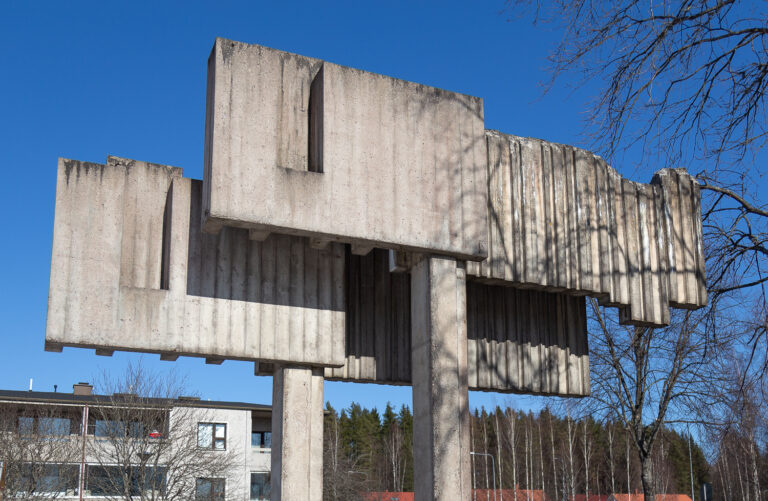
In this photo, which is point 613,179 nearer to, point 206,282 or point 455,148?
point 455,148

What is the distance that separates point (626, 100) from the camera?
348 inches

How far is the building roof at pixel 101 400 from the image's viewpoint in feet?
137

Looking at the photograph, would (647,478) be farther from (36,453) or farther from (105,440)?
(105,440)

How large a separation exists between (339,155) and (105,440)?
4241cm

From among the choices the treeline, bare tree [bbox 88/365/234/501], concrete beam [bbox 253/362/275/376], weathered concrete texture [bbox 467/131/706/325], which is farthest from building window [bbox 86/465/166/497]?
weathered concrete texture [bbox 467/131/706/325]

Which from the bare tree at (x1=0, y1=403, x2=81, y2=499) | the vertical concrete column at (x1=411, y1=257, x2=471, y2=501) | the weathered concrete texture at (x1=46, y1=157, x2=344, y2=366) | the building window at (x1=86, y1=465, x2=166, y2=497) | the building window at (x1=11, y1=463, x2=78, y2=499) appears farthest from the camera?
the building window at (x1=86, y1=465, x2=166, y2=497)

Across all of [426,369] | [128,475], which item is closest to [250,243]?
[426,369]

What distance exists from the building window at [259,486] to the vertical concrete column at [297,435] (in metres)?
44.2

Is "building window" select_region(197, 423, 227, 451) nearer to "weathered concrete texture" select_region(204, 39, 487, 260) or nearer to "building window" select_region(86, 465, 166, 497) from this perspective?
"building window" select_region(86, 465, 166, 497)

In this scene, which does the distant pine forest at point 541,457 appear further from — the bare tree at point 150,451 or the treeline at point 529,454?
the bare tree at point 150,451

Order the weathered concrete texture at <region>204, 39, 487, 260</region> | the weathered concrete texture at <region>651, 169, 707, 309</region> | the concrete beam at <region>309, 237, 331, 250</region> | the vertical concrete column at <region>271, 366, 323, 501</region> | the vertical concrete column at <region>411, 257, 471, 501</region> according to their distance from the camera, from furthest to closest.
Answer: the weathered concrete texture at <region>651, 169, 707, 309</region>
the vertical concrete column at <region>271, 366, 323, 501</region>
the concrete beam at <region>309, 237, 331, 250</region>
the vertical concrete column at <region>411, 257, 471, 501</region>
the weathered concrete texture at <region>204, 39, 487, 260</region>

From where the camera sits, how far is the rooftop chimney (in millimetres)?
55719

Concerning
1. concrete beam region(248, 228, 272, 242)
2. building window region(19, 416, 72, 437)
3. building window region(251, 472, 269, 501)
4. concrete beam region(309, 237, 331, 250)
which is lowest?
building window region(251, 472, 269, 501)

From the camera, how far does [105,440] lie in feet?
A: 159
